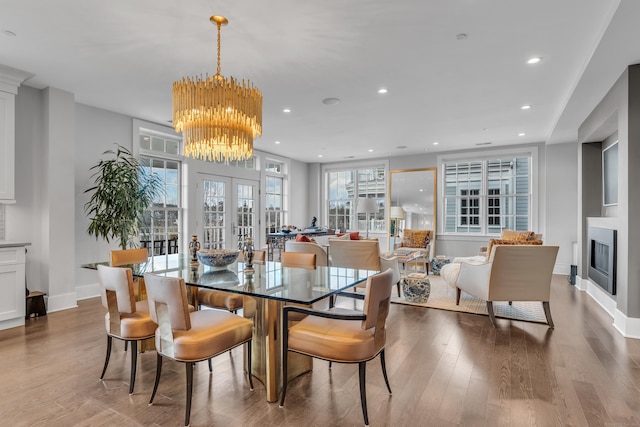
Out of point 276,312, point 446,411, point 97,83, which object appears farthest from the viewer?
point 97,83

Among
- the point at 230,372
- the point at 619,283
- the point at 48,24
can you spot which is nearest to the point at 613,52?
the point at 619,283

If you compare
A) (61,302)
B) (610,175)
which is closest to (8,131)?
(61,302)

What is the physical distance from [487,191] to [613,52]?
5.09 metres

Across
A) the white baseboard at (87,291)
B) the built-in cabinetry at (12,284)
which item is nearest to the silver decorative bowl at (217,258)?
the built-in cabinetry at (12,284)

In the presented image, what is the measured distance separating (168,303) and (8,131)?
11.4ft

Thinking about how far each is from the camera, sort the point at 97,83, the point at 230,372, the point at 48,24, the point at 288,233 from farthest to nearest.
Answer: the point at 288,233, the point at 97,83, the point at 48,24, the point at 230,372

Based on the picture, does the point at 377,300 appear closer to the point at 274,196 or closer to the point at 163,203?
the point at 163,203

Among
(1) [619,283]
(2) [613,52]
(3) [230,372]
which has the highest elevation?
(2) [613,52]

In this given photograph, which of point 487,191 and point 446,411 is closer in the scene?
point 446,411

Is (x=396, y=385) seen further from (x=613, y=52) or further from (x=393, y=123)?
(x=393, y=123)

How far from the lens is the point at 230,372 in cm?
266

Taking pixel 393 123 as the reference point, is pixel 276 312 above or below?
below

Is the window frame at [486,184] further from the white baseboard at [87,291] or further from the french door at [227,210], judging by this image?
the white baseboard at [87,291]

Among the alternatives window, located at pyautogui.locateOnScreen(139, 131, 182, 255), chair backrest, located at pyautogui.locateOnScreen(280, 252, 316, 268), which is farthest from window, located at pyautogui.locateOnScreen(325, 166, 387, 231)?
chair backrest, located at pyautogui.locateOnScreen(280, 252, 316, 268)
